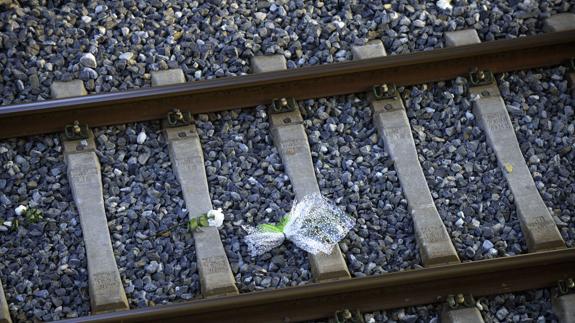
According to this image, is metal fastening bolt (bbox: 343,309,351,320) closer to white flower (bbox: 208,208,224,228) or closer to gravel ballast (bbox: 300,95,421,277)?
gravel ballast (bbox: 300,95,421,277)

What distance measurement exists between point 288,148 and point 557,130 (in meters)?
1.82

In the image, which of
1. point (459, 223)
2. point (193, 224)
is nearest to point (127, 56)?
point (193, 224)

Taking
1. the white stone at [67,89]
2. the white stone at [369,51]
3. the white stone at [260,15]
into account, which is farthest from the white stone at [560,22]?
the white stone at [67,89]

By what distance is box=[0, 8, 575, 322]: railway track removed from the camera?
7129mm

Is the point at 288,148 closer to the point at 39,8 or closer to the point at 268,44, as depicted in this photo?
the point at 268,44

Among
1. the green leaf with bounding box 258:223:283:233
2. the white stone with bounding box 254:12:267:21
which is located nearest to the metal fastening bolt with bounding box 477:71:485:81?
the white stone with bounding box 254:12:267:21

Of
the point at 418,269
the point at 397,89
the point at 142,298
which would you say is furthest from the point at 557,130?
the point at 142,298

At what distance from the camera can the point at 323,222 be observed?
7547mm

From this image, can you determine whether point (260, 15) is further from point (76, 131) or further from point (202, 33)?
point (76, 131)

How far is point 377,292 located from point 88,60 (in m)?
2.64

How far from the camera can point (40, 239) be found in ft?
24.4

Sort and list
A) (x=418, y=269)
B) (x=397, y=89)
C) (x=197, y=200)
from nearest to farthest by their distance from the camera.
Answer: (x=418, y=269) → (x=197, y=200) → (x=397, y=89)

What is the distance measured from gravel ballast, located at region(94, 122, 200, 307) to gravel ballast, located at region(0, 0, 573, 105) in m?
0.50

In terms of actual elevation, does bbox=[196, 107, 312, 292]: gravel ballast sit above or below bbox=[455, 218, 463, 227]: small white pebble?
above
